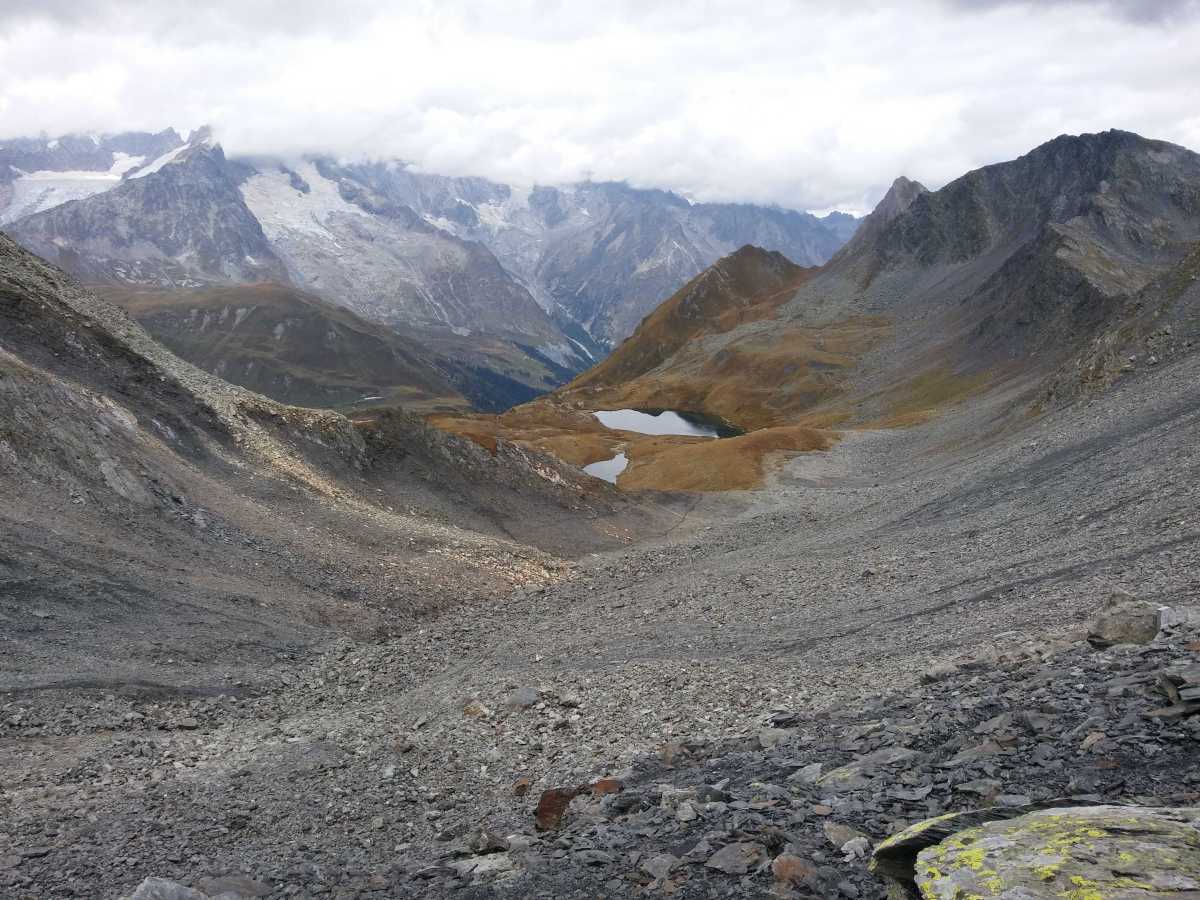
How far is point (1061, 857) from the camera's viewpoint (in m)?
7.88

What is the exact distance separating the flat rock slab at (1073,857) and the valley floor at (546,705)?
4.46 ft

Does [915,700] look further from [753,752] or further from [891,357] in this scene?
[891,357]

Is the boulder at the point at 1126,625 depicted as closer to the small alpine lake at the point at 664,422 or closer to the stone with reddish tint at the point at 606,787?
the stone with reddish tint at the point at 606,787

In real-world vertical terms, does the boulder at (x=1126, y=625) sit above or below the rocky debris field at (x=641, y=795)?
above

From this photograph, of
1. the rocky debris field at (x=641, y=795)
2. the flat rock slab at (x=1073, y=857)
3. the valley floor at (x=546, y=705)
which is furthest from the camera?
the valley floor at (x=546, y=705)

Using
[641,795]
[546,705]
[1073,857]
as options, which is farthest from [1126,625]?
[546,705]

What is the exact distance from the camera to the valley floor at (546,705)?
13.3 metres

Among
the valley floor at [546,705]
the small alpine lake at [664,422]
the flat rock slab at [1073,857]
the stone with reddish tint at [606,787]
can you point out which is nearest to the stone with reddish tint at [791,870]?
the valley floor at [546,705]

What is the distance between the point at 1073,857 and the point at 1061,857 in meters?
0.11

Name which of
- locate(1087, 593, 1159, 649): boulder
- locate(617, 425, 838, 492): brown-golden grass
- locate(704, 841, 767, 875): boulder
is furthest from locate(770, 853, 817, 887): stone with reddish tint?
locate(617, 425, 838, 492): brown-golden grass

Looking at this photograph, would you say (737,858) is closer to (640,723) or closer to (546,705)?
(640,723)

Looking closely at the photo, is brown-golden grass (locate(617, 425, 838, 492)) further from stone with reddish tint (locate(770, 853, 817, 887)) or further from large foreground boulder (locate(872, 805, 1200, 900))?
large foreground boulder (locate(872, 805, 1200, 900))

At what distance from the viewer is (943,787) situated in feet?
36.7

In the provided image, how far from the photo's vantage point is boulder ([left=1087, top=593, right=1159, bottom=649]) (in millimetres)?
15562
